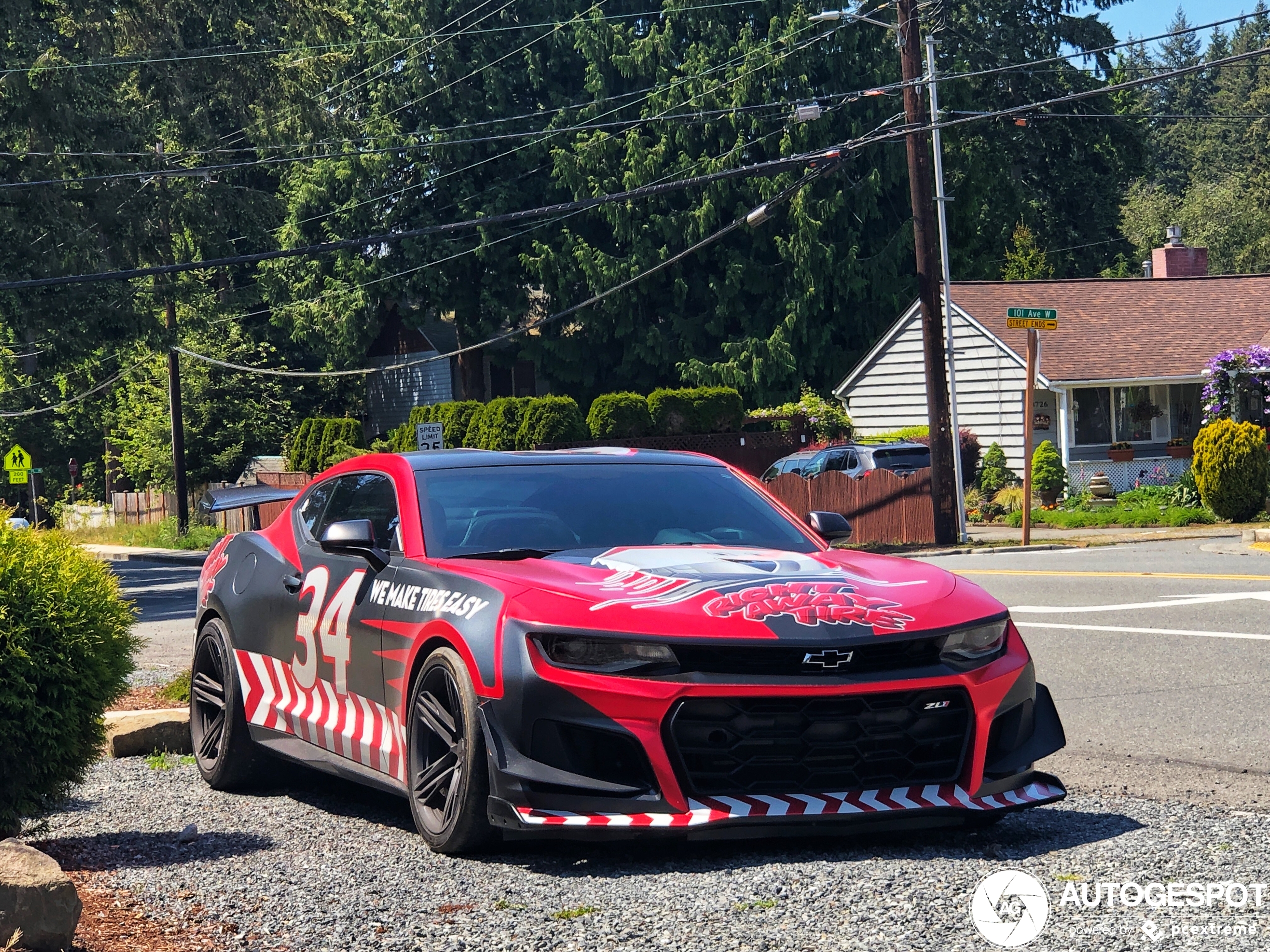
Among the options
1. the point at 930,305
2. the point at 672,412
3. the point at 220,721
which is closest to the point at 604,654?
the point at 220,721

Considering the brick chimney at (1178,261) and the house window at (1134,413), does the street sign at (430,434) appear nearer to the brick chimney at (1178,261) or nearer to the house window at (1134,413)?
the house window at (1134,413)

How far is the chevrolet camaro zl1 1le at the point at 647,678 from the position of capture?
5230mm

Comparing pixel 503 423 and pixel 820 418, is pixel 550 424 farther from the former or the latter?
pixel 820 418

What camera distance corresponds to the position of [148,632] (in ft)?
61.1

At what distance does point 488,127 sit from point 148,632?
35.9m

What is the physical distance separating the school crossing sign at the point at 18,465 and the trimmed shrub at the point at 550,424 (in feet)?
64.9

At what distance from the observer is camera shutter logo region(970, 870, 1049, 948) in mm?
4250

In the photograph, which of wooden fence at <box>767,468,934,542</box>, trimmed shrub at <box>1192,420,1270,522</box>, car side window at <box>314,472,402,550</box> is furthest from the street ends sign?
car side window at <box>314,472,402,550</box>

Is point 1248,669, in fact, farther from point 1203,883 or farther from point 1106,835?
point 1203,883


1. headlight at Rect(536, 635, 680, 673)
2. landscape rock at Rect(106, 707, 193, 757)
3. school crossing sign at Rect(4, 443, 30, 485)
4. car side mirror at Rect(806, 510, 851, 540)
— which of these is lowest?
landscape rock at Rect(106, 707, 193, 757)

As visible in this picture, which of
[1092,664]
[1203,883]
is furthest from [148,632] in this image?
[1203,883]

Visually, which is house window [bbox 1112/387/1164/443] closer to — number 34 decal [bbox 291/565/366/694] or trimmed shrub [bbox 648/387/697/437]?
trimmed shrub [bbox 648/387/697/437]

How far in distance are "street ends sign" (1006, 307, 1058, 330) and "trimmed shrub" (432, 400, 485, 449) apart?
18.3 m

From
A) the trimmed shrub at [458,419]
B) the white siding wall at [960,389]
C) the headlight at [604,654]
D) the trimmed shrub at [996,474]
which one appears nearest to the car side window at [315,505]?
the headlight at [604,654]
